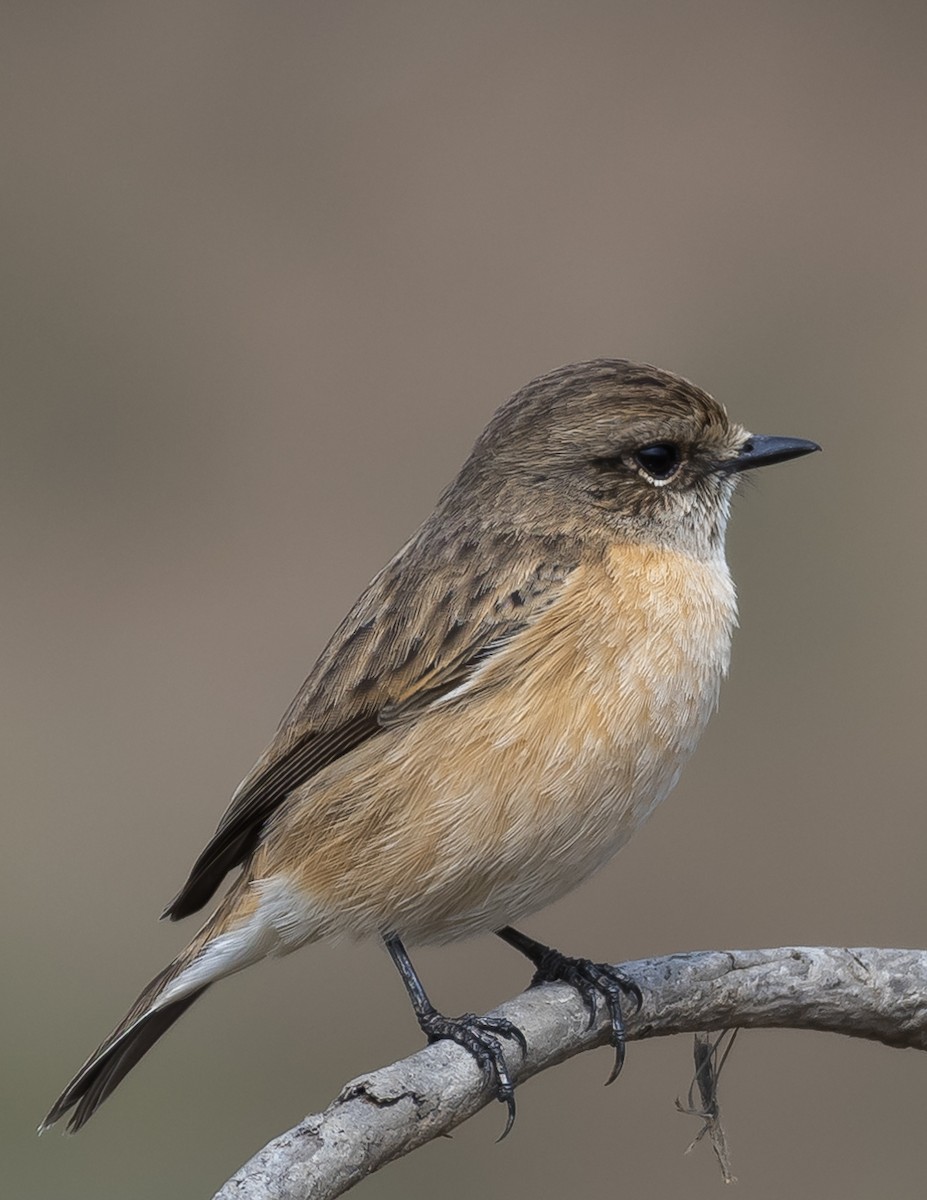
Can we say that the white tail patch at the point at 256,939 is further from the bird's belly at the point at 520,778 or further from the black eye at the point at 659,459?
the black eye at the point at 659,459

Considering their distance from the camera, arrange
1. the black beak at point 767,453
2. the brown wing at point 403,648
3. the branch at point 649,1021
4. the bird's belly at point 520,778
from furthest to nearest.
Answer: the black beak at point 767,453 < the brown wing at point 403,648 < the bird's belly at point 520,778 < the branch at point 649,1021

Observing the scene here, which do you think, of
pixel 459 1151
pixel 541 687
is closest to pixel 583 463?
pixel 541 687

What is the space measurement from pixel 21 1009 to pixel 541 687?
4823mm

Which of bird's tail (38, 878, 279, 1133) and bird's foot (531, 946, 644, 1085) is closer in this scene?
bird's foot (531, 946, 644, 1085)

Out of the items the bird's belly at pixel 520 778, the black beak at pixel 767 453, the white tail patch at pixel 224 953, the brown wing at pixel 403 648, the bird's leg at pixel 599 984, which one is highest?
the black beak at pixel 767 453

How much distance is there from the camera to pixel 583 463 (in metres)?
4.78

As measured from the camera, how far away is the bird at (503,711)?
427cm

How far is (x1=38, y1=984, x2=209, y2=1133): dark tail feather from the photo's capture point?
4539 mm

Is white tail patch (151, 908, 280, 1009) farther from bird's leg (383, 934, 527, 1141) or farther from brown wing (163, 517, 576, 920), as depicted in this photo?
bird's leg (383, 934, 527, 1141)

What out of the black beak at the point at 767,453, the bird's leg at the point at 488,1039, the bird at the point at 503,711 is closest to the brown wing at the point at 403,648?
the bird at the point at 503,711

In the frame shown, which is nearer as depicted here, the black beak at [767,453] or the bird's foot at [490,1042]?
the bird's foot at [490,1042]

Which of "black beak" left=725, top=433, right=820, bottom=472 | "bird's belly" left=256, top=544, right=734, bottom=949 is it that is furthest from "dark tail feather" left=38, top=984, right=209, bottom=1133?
"black beak" left=725, top=433, right=820, bottom=472

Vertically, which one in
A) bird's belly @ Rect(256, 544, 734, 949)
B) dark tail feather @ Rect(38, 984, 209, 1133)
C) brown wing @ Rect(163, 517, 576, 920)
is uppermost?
brown wing @ Rect(163, 517, 576, 920)

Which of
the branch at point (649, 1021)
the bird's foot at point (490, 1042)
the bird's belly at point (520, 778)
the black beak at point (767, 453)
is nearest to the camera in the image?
the branch at point (649, 1021)
